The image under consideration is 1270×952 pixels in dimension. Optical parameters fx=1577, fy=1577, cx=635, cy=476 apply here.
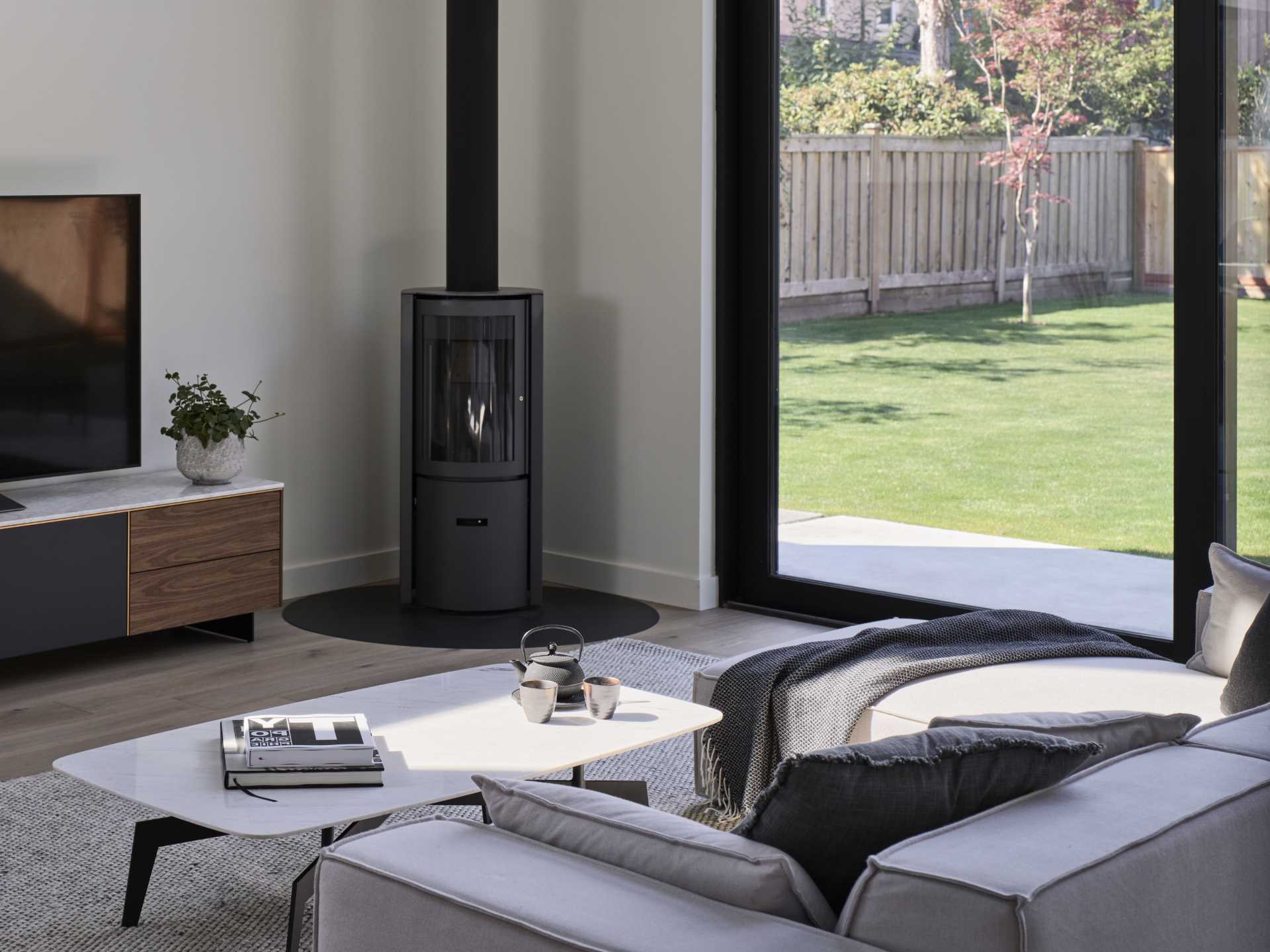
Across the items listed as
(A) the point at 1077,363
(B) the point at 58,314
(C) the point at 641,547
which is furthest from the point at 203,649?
Result: (A) the point at 1077,363

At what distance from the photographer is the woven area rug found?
2947 mm

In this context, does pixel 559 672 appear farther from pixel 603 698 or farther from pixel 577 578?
pixel 577 578

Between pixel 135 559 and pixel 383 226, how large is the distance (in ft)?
6.04

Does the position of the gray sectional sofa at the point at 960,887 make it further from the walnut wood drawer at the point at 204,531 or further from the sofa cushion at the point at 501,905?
the walnut wood drawer at the point at 204,531

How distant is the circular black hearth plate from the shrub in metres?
1.83

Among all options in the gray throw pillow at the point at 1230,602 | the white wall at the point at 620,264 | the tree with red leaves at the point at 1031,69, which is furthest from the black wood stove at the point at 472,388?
the gray throw pillow at the point at 1230,602

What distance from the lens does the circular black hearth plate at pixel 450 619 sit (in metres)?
5.31

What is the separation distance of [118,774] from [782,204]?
11.7 feet

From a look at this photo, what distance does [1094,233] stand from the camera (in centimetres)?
485

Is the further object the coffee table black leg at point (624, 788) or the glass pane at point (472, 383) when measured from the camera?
the glass pane at point (472, 383)

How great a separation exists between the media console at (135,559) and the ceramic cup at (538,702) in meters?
2.18

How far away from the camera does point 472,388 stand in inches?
217

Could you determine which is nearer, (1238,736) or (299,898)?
(1238,736)

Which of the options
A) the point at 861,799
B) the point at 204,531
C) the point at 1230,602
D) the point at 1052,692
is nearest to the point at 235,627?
the point at 204,531
